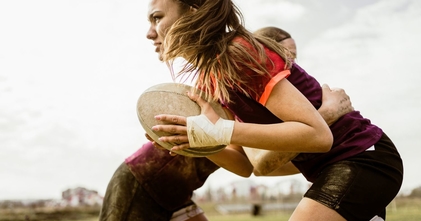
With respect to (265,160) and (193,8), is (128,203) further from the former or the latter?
(193,8)

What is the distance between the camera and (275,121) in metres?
3.10

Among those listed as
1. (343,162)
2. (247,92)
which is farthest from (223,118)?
(343,162)

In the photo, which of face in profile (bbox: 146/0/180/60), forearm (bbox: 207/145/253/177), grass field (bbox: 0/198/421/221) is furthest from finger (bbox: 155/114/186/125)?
grass field (bbox: 0/198/421/221)

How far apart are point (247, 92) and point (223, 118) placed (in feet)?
0.83

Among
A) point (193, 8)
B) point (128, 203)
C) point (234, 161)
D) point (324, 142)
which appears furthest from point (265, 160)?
point (128, 203)

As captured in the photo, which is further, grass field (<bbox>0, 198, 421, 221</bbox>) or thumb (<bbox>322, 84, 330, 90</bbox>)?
grass field (<bbox>0, 198, 421, 221</bbox>)

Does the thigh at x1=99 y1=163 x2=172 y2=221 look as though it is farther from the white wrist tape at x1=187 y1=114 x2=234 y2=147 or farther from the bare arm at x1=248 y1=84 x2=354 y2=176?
the white wrist tape at x1=187 y1=114 x2=234 y2=147

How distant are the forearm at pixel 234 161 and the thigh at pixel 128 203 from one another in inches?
33.3

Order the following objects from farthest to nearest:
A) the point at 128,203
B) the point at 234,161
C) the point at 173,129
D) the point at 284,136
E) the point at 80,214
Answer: the point at 80,214
the point at 128,203
the point at 234,161
the point at 173,129
the point at 284,136

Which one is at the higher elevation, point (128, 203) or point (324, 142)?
point (128, 203)

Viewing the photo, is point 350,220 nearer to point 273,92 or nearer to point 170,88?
point 273,92

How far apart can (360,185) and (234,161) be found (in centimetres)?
109

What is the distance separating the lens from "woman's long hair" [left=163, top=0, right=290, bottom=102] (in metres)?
2.89

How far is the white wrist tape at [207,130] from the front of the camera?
2.88 metres
